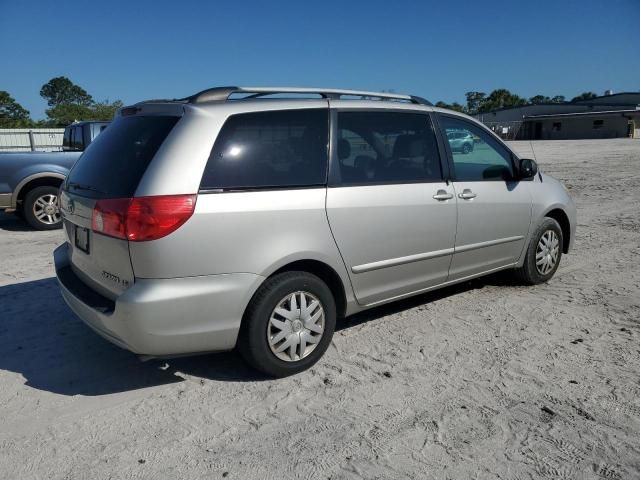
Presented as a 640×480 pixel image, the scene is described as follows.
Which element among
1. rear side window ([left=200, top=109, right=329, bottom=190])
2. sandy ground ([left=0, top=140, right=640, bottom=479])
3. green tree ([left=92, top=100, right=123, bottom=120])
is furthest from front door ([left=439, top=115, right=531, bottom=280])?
green tree ([left=92, top=100, right=123, bottom=120])

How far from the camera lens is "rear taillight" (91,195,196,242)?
3096 mm

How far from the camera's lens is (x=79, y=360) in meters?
4.02

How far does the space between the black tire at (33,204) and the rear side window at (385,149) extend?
6.97m

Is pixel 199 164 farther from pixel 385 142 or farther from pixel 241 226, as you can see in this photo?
pixel 385 142

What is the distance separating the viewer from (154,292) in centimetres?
311

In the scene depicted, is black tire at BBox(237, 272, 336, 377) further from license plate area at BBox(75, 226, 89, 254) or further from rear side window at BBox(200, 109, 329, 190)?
license plate area at BBox(75, 226, 89, 254)

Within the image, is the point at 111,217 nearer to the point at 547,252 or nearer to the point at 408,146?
the point at 408,146

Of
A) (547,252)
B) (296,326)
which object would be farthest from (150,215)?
(547,252)

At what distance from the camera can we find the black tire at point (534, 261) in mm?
5488

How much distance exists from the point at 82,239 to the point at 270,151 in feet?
4.46

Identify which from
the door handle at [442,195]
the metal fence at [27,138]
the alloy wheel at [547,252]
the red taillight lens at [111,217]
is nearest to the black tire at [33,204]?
the red taillight lens at [111,217]

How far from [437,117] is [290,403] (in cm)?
266

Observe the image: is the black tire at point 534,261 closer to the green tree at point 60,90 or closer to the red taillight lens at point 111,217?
the red taillight lens at point 111,217

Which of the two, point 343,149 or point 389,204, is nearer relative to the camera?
point 343,149
